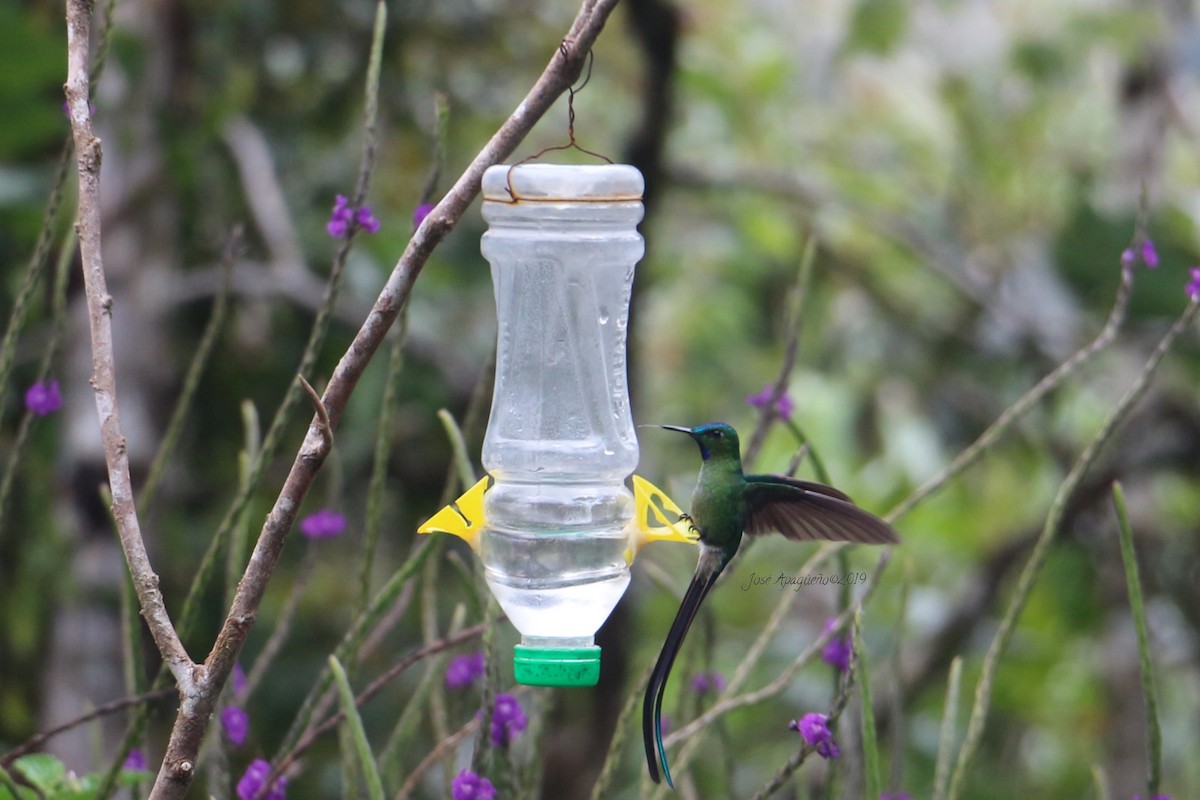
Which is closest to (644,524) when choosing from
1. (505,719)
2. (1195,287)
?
(505,719)

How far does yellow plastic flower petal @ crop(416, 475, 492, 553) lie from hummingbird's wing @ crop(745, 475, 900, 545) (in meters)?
0.24

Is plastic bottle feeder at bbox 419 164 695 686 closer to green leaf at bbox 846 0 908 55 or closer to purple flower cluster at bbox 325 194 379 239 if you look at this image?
purple flower cluster at bbox 325 194 379 239

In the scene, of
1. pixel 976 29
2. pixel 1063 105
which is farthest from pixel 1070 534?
pixel 976 29

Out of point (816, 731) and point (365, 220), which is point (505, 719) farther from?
point (365, 220)

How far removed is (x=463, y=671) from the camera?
130 cm

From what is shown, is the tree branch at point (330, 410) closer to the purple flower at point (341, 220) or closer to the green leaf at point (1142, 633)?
the purple flower at point (341, 220)

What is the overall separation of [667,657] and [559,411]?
1.04 feet

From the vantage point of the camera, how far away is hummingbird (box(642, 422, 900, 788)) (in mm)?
1055

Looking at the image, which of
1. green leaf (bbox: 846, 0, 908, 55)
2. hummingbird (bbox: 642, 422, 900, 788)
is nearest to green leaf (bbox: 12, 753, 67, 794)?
hummingbird (bbox: 642, 422, 900, 788)

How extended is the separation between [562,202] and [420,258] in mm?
150

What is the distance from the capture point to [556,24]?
124 inches

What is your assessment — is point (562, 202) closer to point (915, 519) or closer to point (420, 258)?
point (420, 258)

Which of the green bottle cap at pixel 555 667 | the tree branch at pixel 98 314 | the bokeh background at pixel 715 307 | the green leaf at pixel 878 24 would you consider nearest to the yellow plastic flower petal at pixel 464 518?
the green bottle cap at pixel 555 667

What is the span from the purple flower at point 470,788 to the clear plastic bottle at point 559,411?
0.38ft
